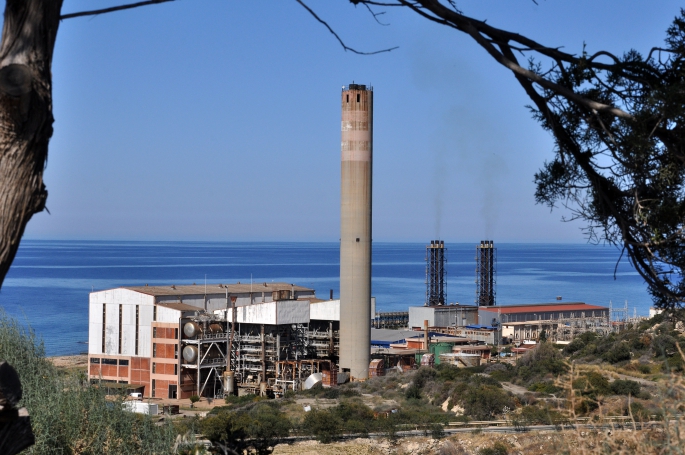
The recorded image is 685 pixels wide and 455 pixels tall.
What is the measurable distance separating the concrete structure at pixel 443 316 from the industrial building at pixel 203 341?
39.4ft

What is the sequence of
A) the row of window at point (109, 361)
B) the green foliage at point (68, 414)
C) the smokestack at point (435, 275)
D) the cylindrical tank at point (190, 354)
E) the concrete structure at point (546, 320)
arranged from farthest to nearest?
the smokestack at point (435, 275)
the concrete structure at point (546, 320)
the row of window at point (109, 361)
the cylindrical tank at point (190, 354)
the green foliage at point (68, 414)

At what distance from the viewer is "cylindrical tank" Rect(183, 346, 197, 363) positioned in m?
28.5

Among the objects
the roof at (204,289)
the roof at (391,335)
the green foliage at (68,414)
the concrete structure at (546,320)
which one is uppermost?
the green foliage at (68,414)

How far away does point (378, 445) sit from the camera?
15.1m

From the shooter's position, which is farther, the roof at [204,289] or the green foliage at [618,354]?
the roof at [204,289]

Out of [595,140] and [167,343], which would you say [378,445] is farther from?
[167,343]

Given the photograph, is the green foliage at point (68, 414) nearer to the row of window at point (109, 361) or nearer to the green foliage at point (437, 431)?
the green foliage at point (437, 431)

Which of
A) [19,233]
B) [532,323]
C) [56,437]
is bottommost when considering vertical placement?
[532,323]

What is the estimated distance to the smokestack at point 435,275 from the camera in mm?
52344

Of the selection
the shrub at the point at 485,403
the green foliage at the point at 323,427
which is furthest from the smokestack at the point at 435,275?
the green foliage at the point at 323,427

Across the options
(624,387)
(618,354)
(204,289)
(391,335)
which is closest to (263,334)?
(204,289)

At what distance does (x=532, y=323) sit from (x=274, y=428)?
3046 centimetres

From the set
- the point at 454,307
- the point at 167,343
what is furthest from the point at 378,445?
the point at 454,307

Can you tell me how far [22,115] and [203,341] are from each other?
26.8 metres
